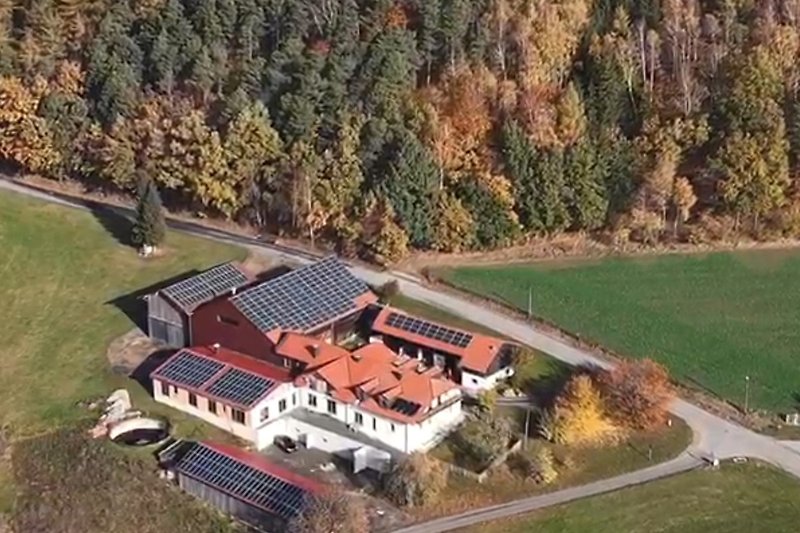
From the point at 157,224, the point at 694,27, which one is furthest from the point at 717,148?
the point at 157,224

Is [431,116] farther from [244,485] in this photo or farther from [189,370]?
[244,485]

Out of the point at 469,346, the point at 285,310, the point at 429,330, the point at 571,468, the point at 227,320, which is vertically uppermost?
the point at 285,310

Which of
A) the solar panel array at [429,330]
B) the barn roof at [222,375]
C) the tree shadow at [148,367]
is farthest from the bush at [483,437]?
the tree shadow at [148,367]

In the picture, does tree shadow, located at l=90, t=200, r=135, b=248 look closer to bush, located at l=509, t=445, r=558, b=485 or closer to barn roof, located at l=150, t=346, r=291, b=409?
barn roof, located at l=150, t=346, r=291, b=409

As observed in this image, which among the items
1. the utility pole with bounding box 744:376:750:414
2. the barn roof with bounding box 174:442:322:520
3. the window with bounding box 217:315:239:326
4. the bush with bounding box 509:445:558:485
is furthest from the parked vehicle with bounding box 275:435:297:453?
the utility pole with bounding box 744:376:750:414

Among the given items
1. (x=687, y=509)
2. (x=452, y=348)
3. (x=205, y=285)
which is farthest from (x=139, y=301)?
(x=687, y=509)

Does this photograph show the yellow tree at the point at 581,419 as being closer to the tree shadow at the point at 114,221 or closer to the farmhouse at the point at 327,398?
the farmhouse at the point at 327,398

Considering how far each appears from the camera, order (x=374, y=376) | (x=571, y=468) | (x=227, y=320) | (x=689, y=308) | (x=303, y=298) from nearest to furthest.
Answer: (x=571, y=468) < (x=374, y=376) < (x=227, y=320) < (x=303, y=298) < (x=689, y=308)

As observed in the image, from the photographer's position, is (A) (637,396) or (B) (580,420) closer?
(B) (580,420)

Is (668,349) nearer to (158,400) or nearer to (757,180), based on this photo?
(757,180)
